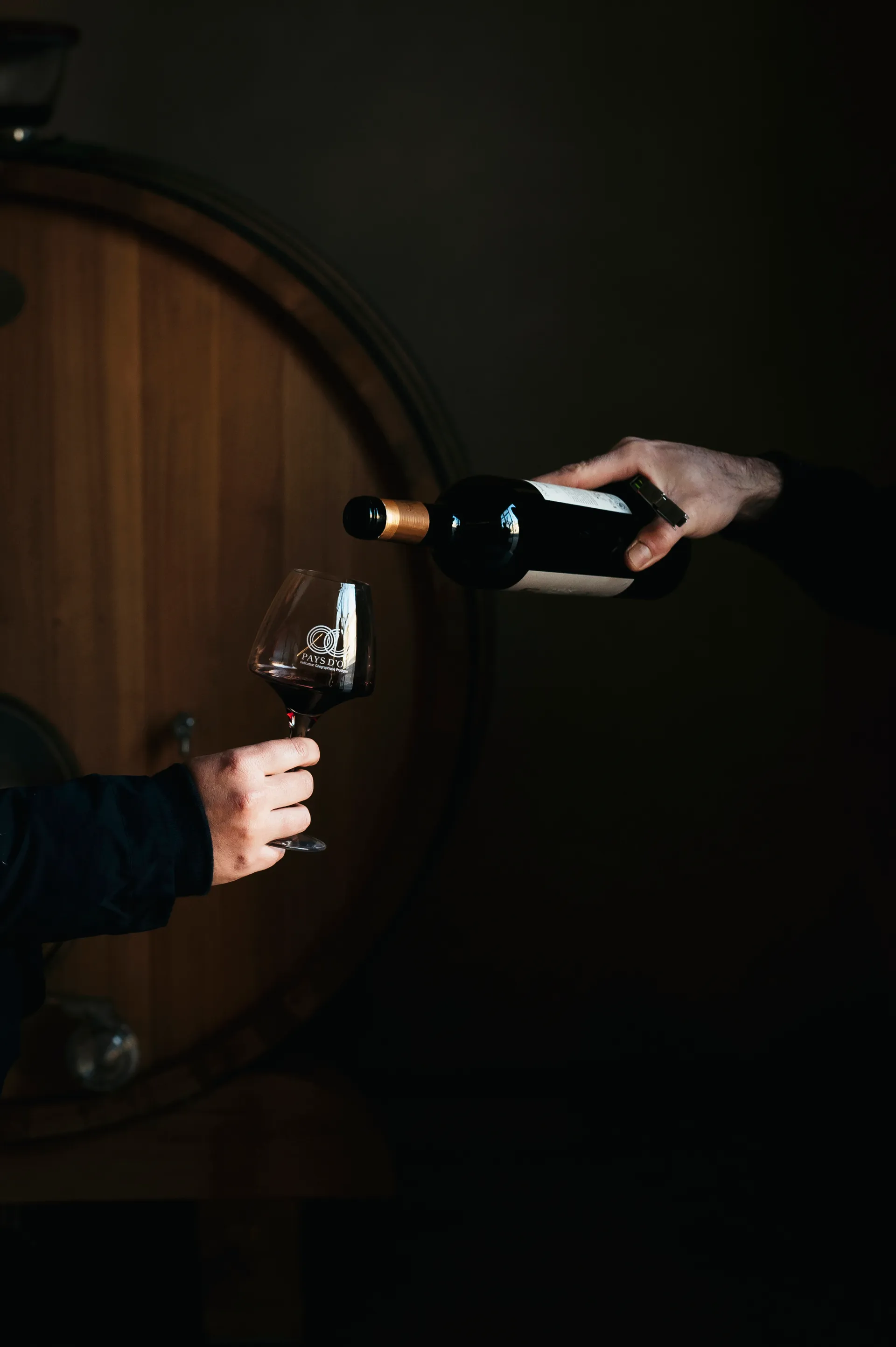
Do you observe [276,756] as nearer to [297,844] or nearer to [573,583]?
[297,844]

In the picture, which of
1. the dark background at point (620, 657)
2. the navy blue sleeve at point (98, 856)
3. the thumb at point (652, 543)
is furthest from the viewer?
the dark background at point (620, 657)

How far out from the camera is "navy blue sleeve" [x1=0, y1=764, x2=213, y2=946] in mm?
847

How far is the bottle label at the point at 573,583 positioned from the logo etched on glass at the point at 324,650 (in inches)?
7.4

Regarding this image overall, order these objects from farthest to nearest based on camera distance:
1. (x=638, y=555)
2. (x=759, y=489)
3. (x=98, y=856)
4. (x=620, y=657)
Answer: (x=620, y=657)
(x=759, y=489)
(x=638, y=555)
(x=98, y=856)

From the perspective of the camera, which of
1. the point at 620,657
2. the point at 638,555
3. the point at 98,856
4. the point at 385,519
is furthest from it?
the point at 620,657

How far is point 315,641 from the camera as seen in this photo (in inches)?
38.4

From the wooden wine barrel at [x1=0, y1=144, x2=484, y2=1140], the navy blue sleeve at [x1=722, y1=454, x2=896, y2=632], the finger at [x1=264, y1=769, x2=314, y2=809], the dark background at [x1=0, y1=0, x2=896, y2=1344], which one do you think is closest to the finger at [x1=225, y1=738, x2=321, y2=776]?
the finger at [x1=264, y1=769, x2=314, y2=809]

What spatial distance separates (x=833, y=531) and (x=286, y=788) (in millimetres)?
772

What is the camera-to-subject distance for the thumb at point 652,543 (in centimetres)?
107

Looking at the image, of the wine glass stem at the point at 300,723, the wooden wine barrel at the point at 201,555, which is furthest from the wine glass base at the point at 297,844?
the wooden wine barrel at the point at 201,555

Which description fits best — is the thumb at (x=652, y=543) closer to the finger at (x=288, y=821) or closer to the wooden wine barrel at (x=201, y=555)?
the wooden wine barrel at (x=201, y=555)

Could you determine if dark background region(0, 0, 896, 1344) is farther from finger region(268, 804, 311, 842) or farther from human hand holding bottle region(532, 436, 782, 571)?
finger region(268, 804, 311, 842)

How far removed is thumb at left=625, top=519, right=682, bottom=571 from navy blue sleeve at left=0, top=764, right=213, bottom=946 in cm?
50

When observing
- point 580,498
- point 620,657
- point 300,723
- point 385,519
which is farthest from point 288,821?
point 620,657
